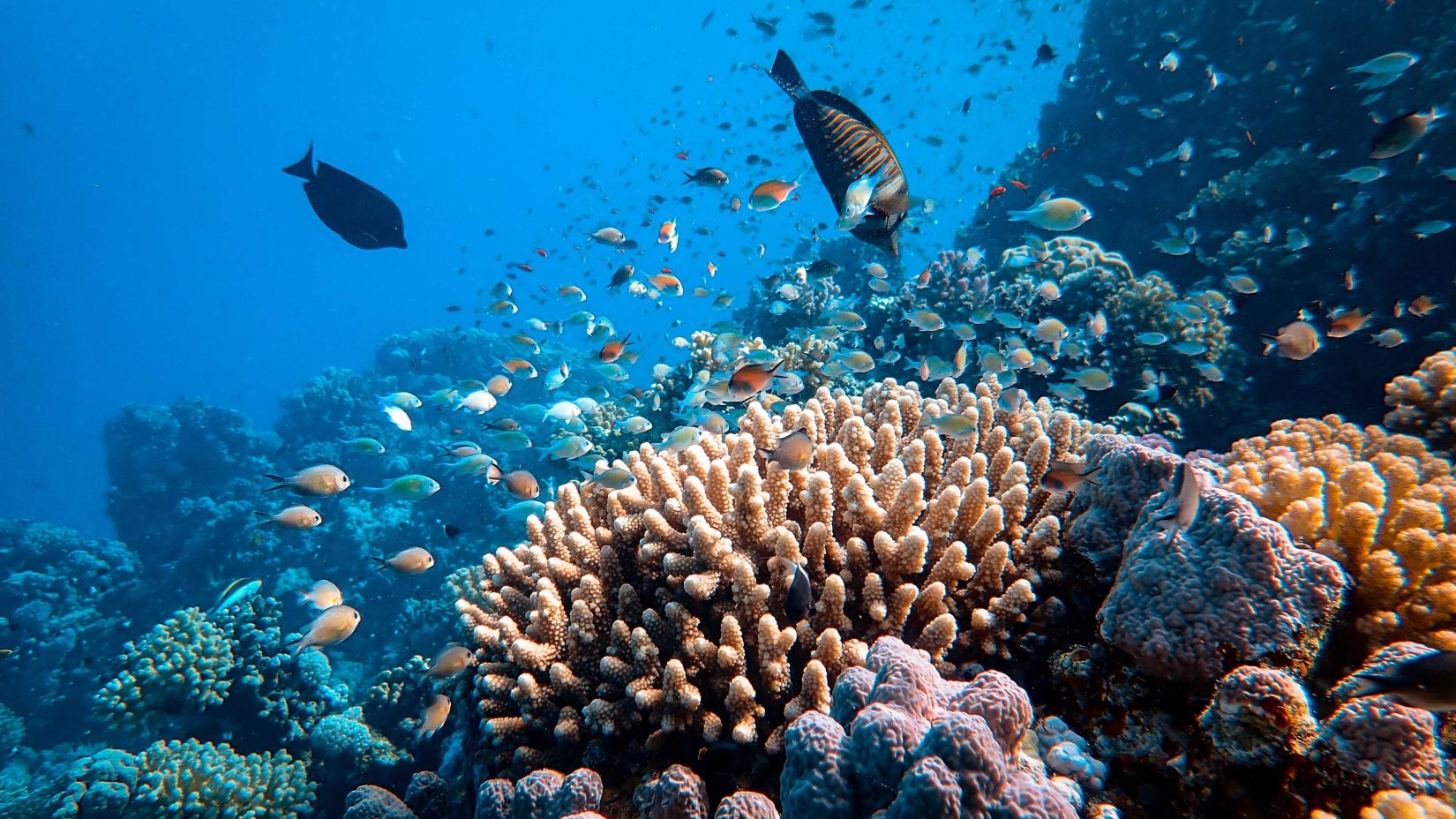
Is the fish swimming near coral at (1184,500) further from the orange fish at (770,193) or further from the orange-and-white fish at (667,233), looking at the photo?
the orange-and-white fish at (667,233)

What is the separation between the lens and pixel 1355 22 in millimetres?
11648

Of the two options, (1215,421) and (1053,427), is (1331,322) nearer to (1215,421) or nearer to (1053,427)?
(1215,421)

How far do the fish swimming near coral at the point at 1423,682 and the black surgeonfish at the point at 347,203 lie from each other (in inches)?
233

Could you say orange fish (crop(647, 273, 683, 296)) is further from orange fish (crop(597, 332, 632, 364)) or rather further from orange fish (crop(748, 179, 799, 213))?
orange fish (crop(748, 179, 799, 213))

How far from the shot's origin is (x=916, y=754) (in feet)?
4.69

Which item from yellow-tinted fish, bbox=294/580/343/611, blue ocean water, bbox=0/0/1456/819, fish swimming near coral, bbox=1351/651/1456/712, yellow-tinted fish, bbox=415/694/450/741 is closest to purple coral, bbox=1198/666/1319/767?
blue ocean water, bbox=0/0/1456/819

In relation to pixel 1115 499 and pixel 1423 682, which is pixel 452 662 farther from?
pixel 1423 682

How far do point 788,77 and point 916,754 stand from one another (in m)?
3.06

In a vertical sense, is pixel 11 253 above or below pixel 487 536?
above

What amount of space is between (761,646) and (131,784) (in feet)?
23.0

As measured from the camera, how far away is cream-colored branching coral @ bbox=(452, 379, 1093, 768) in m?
2.52

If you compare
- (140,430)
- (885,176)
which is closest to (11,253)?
(140,430)

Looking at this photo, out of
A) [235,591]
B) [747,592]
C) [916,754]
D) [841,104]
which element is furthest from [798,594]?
[235,591]

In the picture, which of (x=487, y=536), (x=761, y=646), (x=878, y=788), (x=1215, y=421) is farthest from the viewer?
(x=487, y=536)
